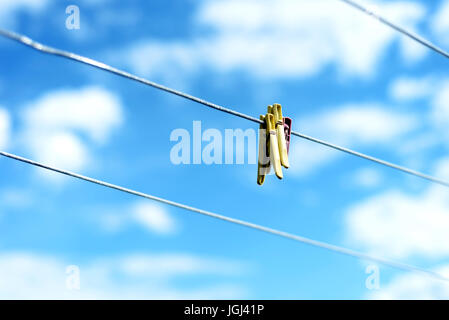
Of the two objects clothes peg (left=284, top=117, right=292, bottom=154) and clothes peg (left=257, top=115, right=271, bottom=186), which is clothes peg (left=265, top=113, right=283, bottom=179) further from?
clothes peg (left=284, top=117, right=292, bottom=154)

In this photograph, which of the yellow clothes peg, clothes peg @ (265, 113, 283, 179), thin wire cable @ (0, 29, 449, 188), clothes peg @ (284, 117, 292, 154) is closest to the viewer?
thin wire cable @ (0, 29, 449, 188)

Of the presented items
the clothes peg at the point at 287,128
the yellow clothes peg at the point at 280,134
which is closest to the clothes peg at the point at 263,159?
the yellow clothes peg at the point at 280,134

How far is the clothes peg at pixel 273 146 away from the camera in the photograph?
19.7ft

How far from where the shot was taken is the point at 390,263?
7.39m

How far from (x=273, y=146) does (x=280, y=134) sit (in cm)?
20

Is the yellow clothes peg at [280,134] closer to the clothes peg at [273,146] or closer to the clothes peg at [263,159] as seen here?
the clothes peg at [273,146]

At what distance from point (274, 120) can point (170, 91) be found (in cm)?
139

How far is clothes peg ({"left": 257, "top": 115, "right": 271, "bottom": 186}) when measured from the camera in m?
6.15

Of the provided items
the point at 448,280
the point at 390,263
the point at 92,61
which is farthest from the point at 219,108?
the point at 448,280

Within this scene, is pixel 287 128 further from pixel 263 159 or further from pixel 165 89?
pixel 165 89

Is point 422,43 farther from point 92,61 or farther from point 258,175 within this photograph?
point 92,61

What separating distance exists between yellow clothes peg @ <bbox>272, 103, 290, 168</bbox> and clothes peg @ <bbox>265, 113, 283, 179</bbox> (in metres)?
0.04

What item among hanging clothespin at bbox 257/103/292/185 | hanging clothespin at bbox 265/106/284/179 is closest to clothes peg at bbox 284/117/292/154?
hanging clothespin at bbox 257/103/292/185

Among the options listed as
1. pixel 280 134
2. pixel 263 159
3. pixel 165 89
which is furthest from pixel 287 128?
pixel 165 89
